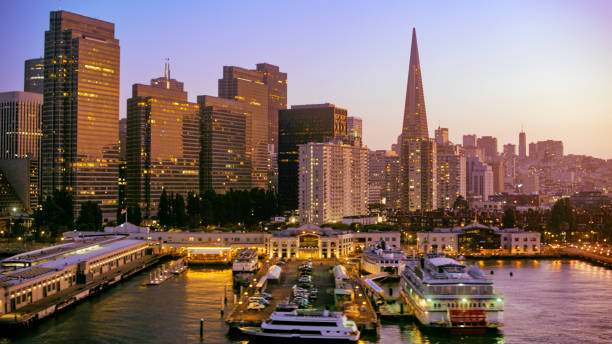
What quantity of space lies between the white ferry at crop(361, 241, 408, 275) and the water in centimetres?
1213

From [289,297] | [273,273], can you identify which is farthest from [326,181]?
[289,297]

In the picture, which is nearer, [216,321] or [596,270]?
[216,321]

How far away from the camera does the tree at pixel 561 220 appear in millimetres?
122475

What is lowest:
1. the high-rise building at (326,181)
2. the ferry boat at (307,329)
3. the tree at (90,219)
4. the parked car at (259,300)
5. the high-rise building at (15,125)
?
the ferry boat at (307,329)

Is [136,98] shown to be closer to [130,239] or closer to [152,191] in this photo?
[152,191]

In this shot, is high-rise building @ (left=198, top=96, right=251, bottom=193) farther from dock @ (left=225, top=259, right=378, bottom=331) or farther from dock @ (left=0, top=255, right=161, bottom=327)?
dock @ (left=225, top=259, right=378, bottom=331)

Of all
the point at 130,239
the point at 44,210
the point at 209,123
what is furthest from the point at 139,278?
the point at 209,123

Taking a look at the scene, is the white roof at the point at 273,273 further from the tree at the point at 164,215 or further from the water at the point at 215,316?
the tree at the point at 164,215

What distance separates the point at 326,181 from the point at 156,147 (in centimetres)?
4582

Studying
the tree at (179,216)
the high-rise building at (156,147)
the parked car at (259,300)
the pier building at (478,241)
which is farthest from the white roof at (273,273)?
the high-rise building at (156,147)

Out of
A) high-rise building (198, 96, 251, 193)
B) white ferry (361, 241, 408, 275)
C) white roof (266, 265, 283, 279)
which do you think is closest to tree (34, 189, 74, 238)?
white roof (266, 265, 283, 279)

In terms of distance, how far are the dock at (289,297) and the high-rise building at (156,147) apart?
81.7 meters

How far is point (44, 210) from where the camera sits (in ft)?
361

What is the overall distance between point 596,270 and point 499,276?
58.5 ft
